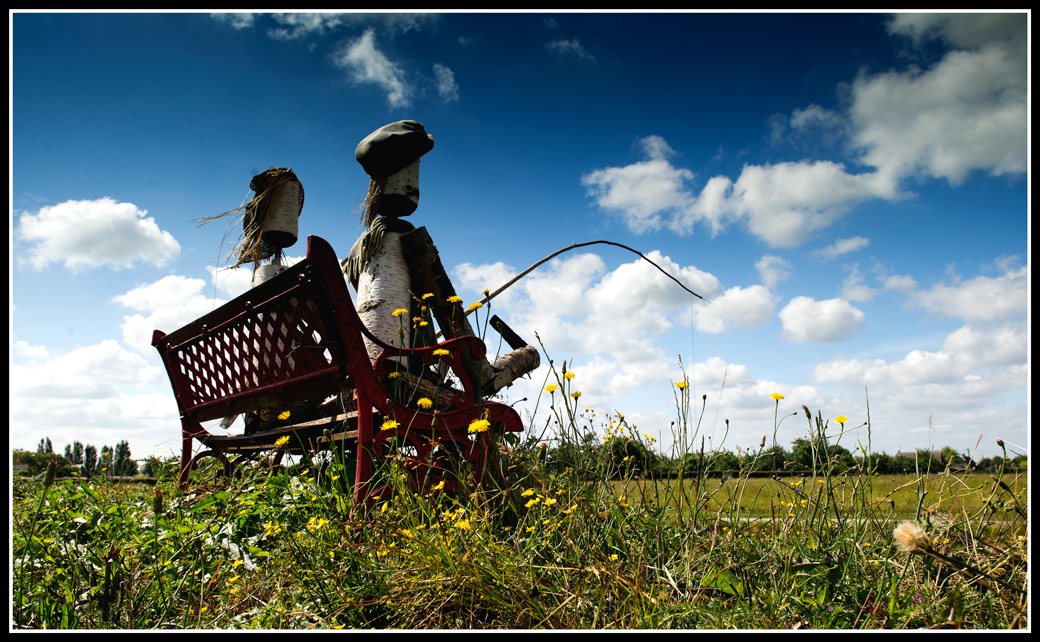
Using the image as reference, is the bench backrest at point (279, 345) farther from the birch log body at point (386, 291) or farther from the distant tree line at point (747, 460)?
the distant tree line at point (747, 460)

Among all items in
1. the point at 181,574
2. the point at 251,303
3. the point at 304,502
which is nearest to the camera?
the point at 181,574

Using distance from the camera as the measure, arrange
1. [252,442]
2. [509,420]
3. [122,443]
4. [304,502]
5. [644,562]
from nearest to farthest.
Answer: [644,562]
[304,502]
[509,420]
[252,442]
[122,443]

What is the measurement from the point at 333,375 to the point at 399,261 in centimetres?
125

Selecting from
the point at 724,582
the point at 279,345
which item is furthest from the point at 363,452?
the point at 724,582

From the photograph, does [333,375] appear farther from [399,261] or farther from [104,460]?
[104,460]

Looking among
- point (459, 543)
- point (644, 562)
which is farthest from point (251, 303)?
point (644, 562)

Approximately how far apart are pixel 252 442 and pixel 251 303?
3.60 feet

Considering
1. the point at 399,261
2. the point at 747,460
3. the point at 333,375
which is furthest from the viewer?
the point at 399,261

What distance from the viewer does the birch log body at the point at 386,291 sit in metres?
3.36

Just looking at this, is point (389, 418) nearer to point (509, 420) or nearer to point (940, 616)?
point (509, 420)

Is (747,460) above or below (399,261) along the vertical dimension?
below

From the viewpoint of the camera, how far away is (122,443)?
Result: 4035mm

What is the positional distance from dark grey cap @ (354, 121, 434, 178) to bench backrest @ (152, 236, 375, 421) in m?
1.61

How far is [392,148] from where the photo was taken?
3.91 metres
